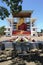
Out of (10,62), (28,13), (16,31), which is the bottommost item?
(10,62)

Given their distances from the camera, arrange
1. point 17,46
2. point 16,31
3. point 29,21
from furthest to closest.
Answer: point 29,21
point 16,31
point 17,46

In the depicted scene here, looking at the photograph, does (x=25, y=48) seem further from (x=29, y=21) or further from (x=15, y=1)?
(x=29, y=21)

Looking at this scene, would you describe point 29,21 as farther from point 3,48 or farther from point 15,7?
point 15,7

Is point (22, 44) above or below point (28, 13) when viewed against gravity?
below

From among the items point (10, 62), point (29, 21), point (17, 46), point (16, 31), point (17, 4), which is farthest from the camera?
point (29, 21)

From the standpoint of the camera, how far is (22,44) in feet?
59.7

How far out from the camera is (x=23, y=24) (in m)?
56.6

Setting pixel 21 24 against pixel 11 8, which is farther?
pixel 21 24

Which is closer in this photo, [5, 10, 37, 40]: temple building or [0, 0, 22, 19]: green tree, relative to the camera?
[0, 0, 22, 19]: green tree

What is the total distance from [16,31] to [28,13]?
6.66m

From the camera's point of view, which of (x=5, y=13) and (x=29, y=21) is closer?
(x=5, y=13)

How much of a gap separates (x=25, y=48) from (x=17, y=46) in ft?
2.79

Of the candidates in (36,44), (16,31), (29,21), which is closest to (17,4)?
(36,44)

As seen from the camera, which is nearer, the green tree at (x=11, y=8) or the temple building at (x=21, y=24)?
the green tree at (x=11, y=8)
